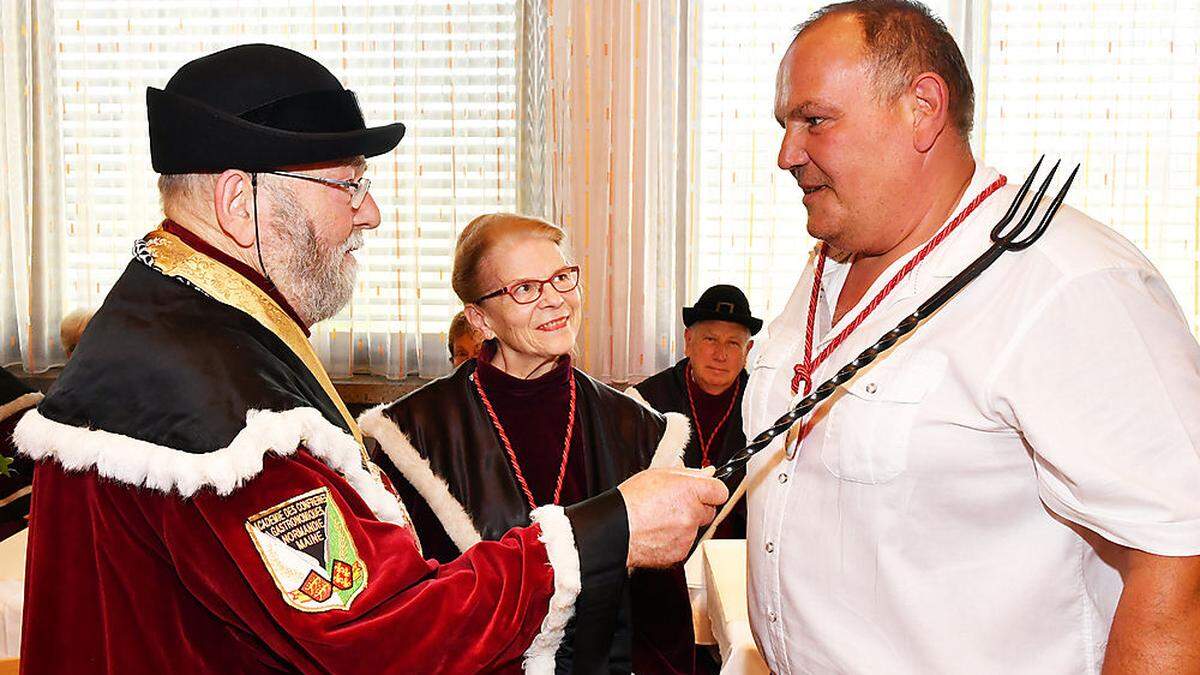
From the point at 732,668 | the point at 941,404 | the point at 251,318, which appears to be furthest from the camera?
the point at 732,668

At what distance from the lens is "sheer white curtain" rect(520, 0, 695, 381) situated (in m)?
5.08

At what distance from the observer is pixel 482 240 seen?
8.46 ft

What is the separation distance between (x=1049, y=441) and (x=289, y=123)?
1.12m

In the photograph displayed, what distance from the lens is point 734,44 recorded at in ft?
16.7

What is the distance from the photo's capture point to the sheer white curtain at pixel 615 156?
5078 millimetres

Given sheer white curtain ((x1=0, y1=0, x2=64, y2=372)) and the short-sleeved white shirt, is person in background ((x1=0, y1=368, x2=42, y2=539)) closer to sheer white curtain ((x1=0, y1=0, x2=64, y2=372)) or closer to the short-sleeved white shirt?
sheer white curtain ((x1=0, y1=0, x2=64, y2=372))

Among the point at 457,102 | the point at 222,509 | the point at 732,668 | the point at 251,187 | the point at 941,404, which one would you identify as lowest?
the point at 732,668

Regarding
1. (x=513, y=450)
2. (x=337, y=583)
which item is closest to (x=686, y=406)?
(x=513, y=450)

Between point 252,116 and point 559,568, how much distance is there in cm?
78

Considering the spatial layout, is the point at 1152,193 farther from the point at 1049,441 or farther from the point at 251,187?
the point at 251,187

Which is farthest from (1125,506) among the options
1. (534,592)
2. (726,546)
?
(726,546)

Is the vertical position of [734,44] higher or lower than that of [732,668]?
higher

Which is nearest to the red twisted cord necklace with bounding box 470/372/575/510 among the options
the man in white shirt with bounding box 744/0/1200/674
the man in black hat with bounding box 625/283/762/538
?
the man in white shirt with bounding box 744/0/1200/674

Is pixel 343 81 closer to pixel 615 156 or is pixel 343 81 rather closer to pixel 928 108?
pixel 615 156
